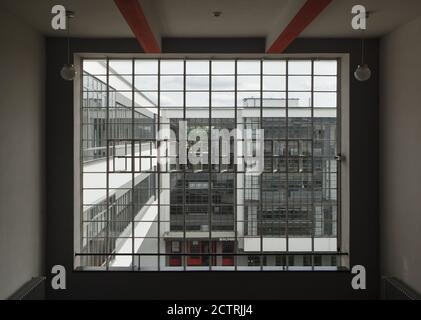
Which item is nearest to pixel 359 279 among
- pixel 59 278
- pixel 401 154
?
pixel 401 154

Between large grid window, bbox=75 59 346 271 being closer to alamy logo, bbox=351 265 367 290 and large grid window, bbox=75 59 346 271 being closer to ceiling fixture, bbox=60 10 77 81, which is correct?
alamy logo, bbox=351 265 367 290

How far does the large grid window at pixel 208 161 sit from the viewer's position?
8508 mm

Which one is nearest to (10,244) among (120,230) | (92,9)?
(120,230)

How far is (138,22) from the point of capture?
587 centimetres

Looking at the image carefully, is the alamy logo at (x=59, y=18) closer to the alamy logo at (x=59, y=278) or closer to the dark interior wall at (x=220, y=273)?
the dark interior wall at (x=220, y=273)

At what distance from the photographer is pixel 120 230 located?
8508mm

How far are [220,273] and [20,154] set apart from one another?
3.74m

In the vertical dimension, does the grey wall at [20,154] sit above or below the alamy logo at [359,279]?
above

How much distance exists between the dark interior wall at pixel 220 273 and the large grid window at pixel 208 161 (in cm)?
42

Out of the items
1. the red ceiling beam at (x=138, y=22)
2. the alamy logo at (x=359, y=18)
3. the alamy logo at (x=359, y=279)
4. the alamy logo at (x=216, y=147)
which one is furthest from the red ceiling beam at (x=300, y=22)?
the alamy logo at (x=359, y=279)
